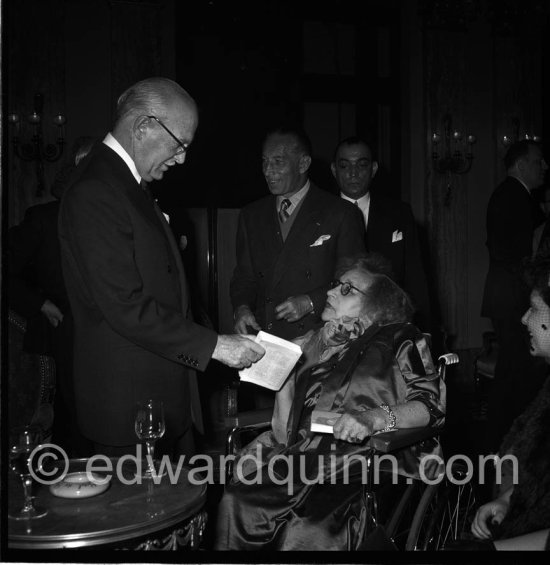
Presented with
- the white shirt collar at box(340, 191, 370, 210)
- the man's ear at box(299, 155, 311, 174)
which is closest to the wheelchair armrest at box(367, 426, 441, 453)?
the man's ear at box(299, 155, 311, 174)

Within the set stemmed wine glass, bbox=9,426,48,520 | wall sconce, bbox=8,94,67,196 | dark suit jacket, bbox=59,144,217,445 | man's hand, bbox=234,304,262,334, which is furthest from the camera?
wall sconce, bbox=8,94,67,196

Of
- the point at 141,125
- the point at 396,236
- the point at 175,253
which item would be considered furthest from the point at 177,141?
the point at 396,236

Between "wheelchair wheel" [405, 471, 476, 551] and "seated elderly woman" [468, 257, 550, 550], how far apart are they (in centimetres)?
22

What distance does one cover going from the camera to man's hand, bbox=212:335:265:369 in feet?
7.89

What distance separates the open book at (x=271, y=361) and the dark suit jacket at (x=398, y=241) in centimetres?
165

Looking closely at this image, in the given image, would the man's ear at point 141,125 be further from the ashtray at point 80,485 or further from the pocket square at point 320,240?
the pocket square at point 320,240

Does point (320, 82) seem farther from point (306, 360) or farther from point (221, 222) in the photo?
point (306, 360)

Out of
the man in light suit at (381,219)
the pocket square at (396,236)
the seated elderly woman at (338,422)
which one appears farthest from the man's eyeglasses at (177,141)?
the pocket square at (396,236)

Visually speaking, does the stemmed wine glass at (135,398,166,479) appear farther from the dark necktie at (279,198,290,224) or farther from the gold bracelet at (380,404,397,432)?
the dark necktie at (279,198,290,224)

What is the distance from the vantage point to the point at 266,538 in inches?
95.8

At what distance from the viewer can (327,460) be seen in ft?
8.35

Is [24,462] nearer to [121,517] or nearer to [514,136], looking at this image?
[121,517]

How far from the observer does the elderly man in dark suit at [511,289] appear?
13.7 feet

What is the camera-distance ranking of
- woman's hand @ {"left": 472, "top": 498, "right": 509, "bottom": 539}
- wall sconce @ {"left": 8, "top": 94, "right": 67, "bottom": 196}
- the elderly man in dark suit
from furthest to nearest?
wall sconce @ {"left": 8, "top": 94, "right": 67, "bottom": 196}, the elderly man in dark suit, woman's hand @ {"left": 472, "top": 498, "right": 509, "bottom": 539}
